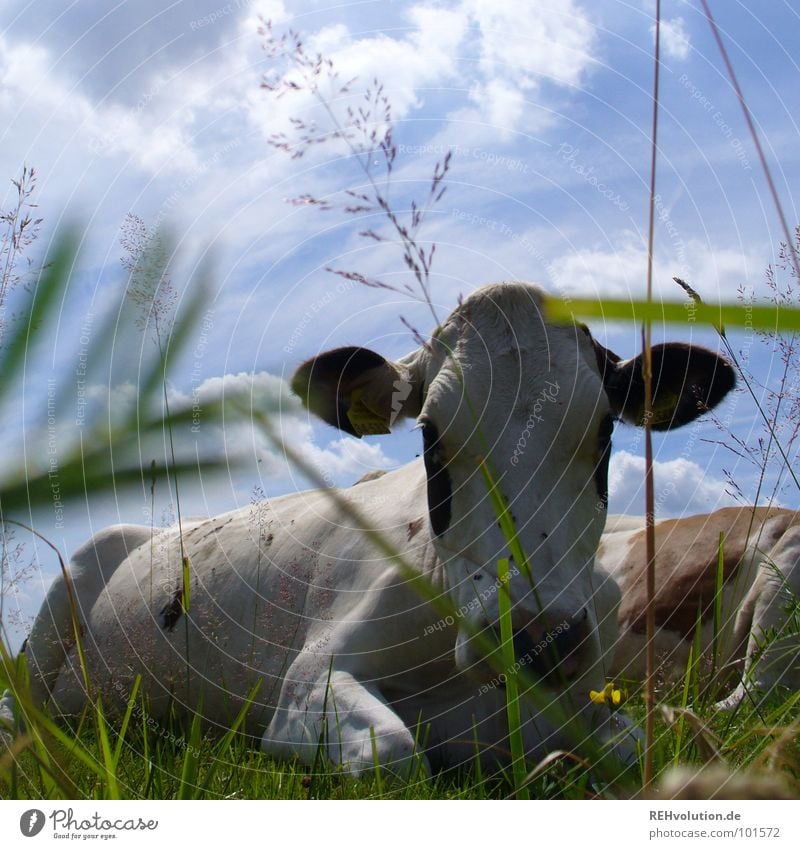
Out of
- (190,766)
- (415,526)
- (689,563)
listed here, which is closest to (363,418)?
(415,526)

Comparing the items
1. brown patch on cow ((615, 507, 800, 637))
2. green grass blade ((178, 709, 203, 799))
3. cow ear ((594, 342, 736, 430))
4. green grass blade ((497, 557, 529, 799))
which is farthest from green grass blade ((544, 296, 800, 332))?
brown patch on cow ((615, 507, 800, 637))

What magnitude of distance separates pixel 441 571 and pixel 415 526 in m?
0.46

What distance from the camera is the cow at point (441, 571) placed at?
134 inches

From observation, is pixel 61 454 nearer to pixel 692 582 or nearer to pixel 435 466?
pixel 435 466

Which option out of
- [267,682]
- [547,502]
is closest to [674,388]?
[547,502]

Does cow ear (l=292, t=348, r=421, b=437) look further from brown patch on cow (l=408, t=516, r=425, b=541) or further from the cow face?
brown patch on cow (l=408, t=516, r=425, b=541)

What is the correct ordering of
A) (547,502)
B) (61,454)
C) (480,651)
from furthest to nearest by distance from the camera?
(547,502) → (480,651) → (61,454)

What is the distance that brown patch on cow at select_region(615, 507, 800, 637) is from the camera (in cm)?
630

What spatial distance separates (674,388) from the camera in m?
4.70

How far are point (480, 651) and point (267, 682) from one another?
6.75ft

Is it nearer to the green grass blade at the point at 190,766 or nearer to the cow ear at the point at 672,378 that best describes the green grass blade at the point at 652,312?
the green grass blade at the point at 190,766

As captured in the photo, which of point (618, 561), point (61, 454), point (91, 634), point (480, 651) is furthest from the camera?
point (618, 561)

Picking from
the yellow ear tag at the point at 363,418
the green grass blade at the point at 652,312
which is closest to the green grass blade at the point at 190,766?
the green grass blade at the point at 652,312

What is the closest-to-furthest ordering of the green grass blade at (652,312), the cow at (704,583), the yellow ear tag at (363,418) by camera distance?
the green grass blade at (652,312)
the yellow ear tag at (363,418)
the cow at (704,583)
